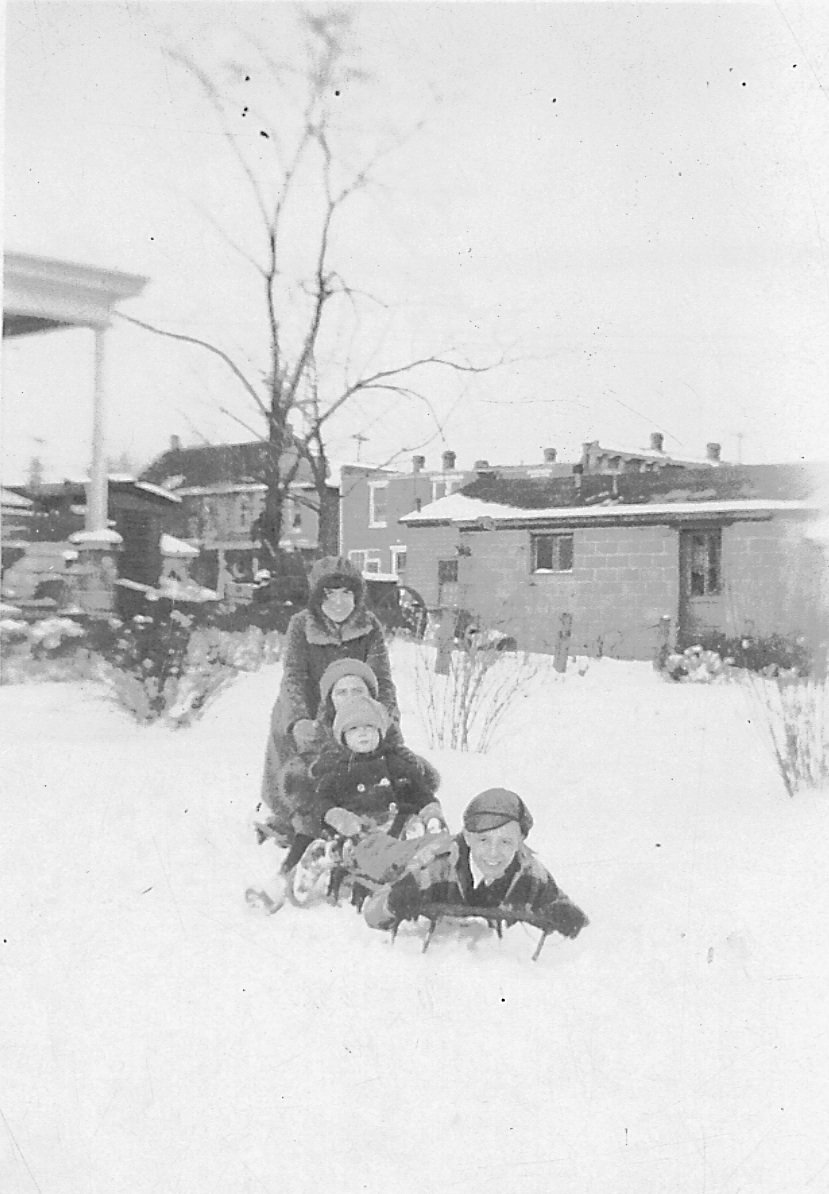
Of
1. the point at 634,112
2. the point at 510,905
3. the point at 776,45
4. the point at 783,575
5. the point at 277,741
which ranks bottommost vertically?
the point at 510,905

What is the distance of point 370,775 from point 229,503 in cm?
64

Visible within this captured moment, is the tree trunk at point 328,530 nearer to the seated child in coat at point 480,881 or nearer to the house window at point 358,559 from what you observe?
the house window at point 358,559

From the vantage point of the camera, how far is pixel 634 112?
192cm

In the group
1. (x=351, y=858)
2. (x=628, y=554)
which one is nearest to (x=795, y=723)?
(x=628, y=554)

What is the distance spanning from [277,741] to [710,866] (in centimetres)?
91

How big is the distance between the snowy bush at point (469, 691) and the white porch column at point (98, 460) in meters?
0.75

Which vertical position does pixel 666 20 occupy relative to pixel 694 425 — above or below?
above

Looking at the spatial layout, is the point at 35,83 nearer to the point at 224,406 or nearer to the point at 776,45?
the point at 224,406

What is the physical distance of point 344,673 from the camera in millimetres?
1854

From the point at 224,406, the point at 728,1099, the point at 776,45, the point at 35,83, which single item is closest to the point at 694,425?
the point at 776,45

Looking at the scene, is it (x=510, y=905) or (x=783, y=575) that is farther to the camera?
(x=783, y=575)

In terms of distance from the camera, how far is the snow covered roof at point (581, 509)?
1898 millimetres

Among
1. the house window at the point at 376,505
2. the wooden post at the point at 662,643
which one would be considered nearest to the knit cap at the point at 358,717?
the house window at the point at 376,505

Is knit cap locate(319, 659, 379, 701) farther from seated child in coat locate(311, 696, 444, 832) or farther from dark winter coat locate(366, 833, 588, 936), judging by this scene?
dark winter coat locate(366, 833, 588, 936)
